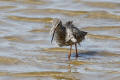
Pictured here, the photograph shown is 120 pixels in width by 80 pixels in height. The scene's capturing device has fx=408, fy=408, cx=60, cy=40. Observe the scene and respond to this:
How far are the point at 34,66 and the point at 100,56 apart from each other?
1.69 m

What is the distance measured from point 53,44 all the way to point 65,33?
1.02 metres

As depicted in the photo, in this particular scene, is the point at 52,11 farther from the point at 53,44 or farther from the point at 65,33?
the point at 65,33

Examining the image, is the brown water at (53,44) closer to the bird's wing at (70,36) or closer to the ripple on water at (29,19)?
the ripple on water at (29,19)

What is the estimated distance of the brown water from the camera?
26.1 ft

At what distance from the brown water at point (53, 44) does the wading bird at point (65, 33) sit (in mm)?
404

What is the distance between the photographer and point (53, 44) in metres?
9.92

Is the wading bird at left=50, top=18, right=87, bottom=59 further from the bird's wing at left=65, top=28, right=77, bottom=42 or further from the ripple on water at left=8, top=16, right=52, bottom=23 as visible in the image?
the ripple on water at left=8, top=16, right=52, bottom=23

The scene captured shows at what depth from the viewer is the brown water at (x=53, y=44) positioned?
7969 mm

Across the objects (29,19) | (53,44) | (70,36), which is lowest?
(53,44)

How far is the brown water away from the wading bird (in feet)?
1.33

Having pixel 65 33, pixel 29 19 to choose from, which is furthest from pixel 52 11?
pixel 65 33

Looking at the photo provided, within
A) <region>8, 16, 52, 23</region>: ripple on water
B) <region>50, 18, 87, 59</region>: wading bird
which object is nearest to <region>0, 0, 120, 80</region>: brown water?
<region>8, 16, 52, 23</region>: ripple on water

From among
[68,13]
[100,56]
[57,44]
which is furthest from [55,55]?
[68,13]

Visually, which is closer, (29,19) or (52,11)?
(29,19)
